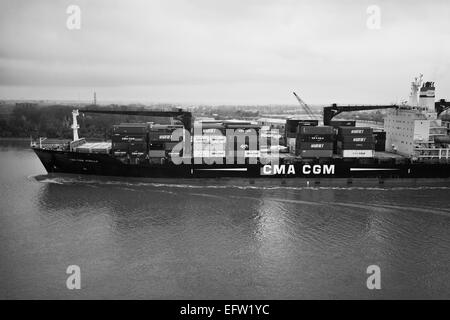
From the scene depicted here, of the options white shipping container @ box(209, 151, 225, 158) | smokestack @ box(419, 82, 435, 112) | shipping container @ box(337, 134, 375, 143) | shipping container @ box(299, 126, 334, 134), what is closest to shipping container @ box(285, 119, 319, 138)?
shipping container @ box(299, 126, 334, 134)

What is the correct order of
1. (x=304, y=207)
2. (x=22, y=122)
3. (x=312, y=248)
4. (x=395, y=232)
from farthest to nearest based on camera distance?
(x=22, y=122) → (x=304, y=207) → (x=395, y=232) → (x=312, y=248)

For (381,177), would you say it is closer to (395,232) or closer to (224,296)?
(395,232)

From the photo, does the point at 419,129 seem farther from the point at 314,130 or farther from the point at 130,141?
the point at 130,141

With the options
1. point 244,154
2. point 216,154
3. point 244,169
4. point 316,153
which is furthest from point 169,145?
point 316,153

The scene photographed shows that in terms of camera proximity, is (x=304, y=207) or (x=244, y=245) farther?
(x=304, y=207)

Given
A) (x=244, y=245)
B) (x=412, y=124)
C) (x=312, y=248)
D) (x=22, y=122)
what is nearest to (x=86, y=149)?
(x=244, y=245)

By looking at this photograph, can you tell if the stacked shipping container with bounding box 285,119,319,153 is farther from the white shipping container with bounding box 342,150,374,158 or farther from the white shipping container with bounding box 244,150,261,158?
the white shipping container with bounding box 244,150,261,158
